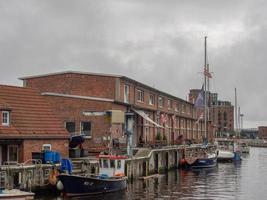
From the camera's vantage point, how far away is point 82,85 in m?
59.0

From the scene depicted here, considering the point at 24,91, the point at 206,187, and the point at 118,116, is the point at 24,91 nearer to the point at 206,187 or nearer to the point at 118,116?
the point at 118,116

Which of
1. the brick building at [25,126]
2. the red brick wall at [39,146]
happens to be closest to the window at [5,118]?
the brick building at [25,126]

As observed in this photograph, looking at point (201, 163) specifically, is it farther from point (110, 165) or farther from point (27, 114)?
point (27, 114)

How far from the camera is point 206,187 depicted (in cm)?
4744

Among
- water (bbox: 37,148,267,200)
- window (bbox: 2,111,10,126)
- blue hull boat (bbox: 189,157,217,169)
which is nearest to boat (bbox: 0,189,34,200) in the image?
water (bbox: 37,148,267,200)

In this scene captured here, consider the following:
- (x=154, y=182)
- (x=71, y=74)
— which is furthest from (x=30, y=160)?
(x=71, y=74)

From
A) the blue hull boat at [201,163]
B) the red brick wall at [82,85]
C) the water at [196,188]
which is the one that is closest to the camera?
the water at [196,188]

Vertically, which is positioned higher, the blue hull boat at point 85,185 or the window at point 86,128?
the window at point 86,128

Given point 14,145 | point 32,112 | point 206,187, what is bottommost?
point 206,187

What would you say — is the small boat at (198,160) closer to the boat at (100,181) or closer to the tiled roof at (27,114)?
the tiled roof at (27,114)

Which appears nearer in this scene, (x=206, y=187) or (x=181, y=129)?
(x=206, y=187)

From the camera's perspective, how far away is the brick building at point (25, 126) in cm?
4038

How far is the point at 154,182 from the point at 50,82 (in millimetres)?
18524

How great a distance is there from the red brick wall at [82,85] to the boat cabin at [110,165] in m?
16.9
